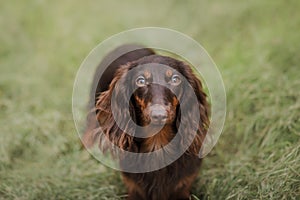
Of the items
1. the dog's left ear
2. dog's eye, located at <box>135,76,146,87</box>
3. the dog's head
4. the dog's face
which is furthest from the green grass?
dog's eye, located at <box>135,76,146,87</box>

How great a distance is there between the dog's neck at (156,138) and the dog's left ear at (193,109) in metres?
0.09

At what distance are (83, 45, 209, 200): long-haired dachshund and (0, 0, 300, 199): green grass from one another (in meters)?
0.31

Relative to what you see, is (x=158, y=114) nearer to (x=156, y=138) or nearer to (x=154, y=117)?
(x=154, y=117)

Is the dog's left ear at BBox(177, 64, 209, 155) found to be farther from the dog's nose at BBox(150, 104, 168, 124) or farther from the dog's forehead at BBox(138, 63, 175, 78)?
the dog's nose at BBox(150, 104, 168, 124)

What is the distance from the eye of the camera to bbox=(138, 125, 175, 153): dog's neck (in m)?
3.51

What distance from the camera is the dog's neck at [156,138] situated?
138 inches

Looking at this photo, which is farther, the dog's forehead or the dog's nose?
the dog's forehead

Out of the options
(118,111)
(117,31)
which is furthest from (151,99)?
(117,31)

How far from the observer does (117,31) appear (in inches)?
247

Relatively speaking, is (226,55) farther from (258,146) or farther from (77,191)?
(77,191)

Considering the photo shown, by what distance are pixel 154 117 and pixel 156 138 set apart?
43 cm

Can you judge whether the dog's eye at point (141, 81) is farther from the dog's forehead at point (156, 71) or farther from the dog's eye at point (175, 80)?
the dog's eye at point (175, 80)

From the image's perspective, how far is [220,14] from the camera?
6270mm

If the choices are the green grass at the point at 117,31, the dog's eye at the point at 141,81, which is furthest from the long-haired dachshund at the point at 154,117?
the green grass at the point at 117,31
